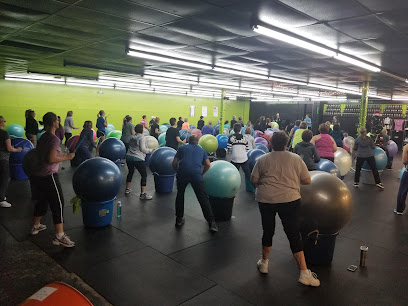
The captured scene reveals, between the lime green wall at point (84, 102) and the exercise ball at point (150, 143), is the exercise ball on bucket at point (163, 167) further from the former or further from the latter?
the lime green wall at point (84, 102)

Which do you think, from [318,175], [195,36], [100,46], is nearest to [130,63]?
[100,46]

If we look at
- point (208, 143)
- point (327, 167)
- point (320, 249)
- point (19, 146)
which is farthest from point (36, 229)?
point (208, 143)

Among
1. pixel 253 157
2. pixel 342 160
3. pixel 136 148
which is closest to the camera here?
pixel 136 148

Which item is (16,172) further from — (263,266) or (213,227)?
(263,266)

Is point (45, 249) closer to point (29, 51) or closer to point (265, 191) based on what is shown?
point (265, 191)

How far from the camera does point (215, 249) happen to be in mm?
4230

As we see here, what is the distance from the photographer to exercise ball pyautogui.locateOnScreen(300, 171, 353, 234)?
3.49 meters

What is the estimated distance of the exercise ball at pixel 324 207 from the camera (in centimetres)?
349

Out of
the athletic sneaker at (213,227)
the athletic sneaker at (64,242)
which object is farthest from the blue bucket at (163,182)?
the athletic sneaker at (64,242)

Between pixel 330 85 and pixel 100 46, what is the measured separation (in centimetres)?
1051

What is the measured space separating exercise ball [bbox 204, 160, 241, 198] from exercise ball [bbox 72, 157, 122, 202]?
57.9 inches

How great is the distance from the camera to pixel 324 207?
349 cm

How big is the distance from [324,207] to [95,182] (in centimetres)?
314

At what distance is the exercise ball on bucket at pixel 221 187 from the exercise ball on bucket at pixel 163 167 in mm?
1767
